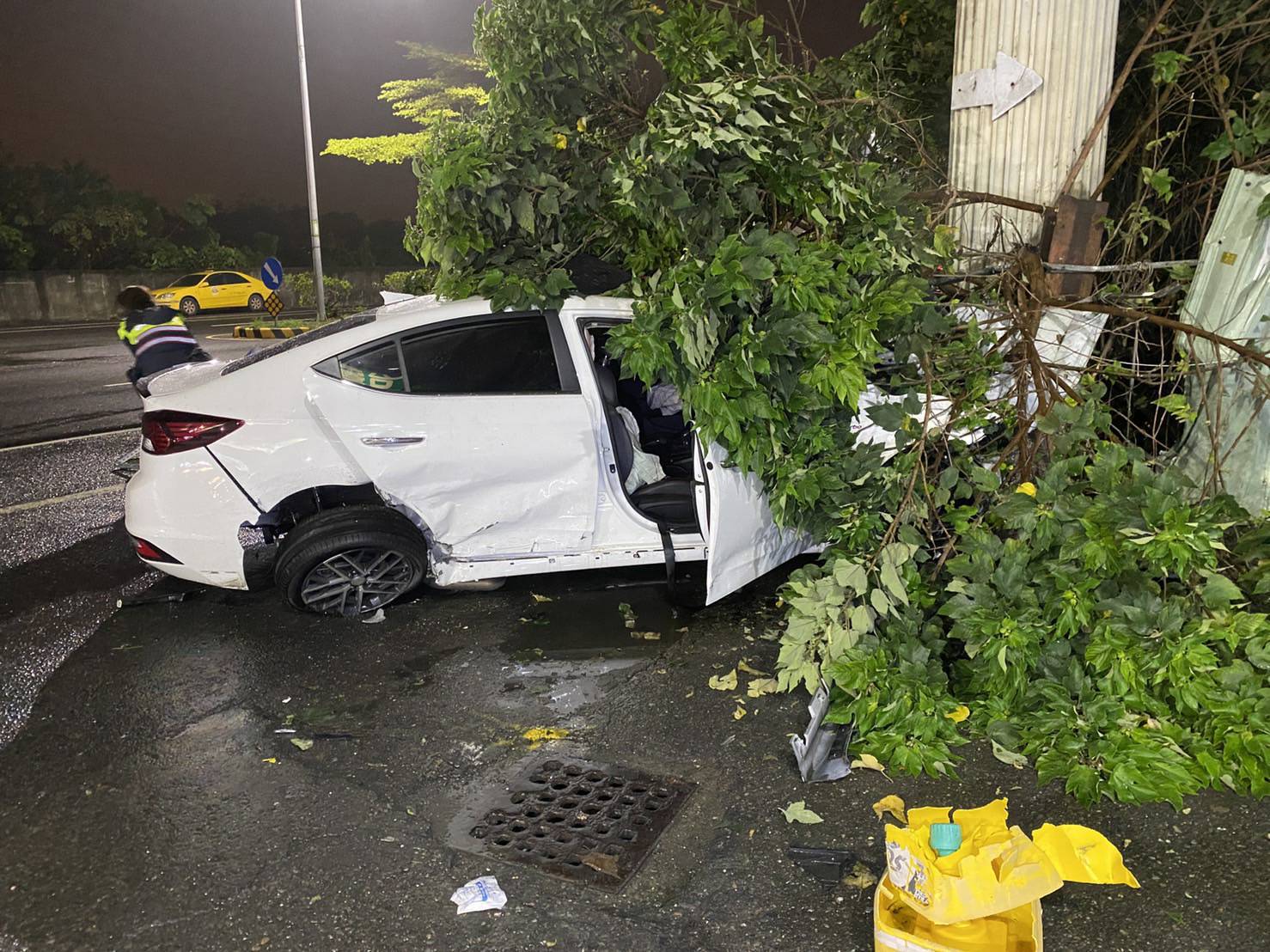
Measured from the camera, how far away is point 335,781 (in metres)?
3.43

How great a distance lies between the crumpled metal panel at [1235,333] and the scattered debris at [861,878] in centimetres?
229

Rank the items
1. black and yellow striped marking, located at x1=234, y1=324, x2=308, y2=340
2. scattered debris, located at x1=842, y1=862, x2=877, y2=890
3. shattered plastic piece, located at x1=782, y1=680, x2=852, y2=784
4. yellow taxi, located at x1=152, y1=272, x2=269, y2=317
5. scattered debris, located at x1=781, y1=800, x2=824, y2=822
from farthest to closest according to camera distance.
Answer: yellow taxi, located at x1=152, y1=272, x2=269, y2=317, black and yellow striped marking, located at x1=234, y1=324, x2=308, y2=340, shattered plastic piece, located at x1=782, y1=680, x2=852, y2=784, scattered debris, located at x1=781, y1=800, x2=824, y2=822, scattered debris, located at x1=842, y1=862, x2=877, y2=890

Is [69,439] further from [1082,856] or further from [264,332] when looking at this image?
[264,332]

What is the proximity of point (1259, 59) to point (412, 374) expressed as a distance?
4.51m

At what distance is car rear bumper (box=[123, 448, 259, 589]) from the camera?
4.49m

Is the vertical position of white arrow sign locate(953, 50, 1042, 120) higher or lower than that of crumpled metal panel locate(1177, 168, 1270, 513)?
higher

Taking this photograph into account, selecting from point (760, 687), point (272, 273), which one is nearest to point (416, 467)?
point (760, 687)

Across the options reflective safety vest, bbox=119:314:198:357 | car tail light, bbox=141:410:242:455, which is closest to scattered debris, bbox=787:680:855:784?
car tail light, bbox=141:410:242:455

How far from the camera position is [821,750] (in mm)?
3381

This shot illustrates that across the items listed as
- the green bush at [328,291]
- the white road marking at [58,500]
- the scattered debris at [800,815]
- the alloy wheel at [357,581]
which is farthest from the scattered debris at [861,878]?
the green bush at [328,291]

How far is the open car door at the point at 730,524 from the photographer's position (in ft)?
13.9

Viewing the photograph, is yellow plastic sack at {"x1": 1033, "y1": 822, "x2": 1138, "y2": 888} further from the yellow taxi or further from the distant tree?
the yellow taxi

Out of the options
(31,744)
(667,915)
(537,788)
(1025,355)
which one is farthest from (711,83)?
(31,744)

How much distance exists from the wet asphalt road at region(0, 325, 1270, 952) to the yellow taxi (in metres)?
27.4
